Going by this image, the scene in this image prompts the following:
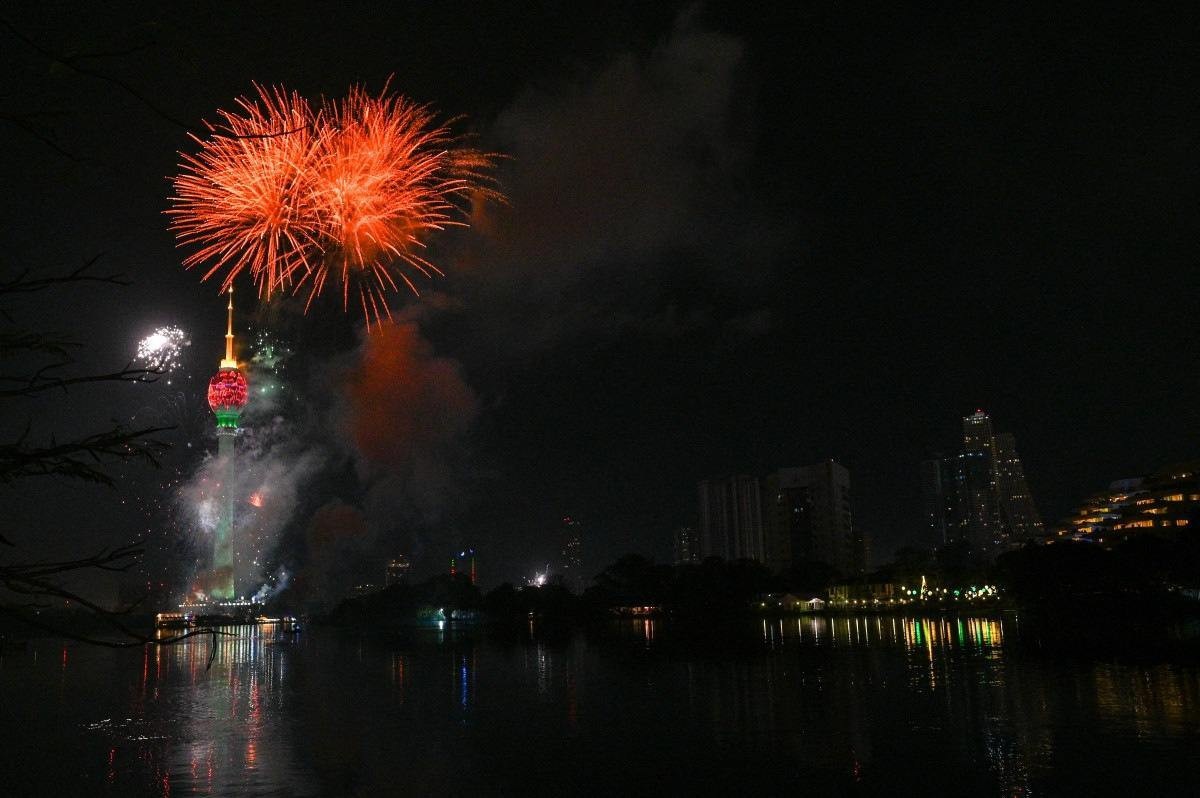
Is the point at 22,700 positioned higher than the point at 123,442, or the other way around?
the point at 123,442

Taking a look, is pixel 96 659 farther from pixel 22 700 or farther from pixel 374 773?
pixel 374 773

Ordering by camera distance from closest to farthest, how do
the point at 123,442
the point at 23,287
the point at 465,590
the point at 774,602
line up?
1. the point at 23,287
2. the point at 123,442
3. the point at 774,602
4. the point at 465,590

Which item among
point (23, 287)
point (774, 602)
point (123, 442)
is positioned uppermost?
point (23, 287)

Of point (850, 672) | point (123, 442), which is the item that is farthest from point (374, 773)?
point (850, 672)

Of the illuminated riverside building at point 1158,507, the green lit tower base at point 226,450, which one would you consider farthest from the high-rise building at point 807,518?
the green lit tower base at point 226,450

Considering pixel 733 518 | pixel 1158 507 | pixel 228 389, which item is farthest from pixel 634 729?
pixel 733 518

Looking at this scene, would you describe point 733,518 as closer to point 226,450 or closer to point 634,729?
point 226,450
